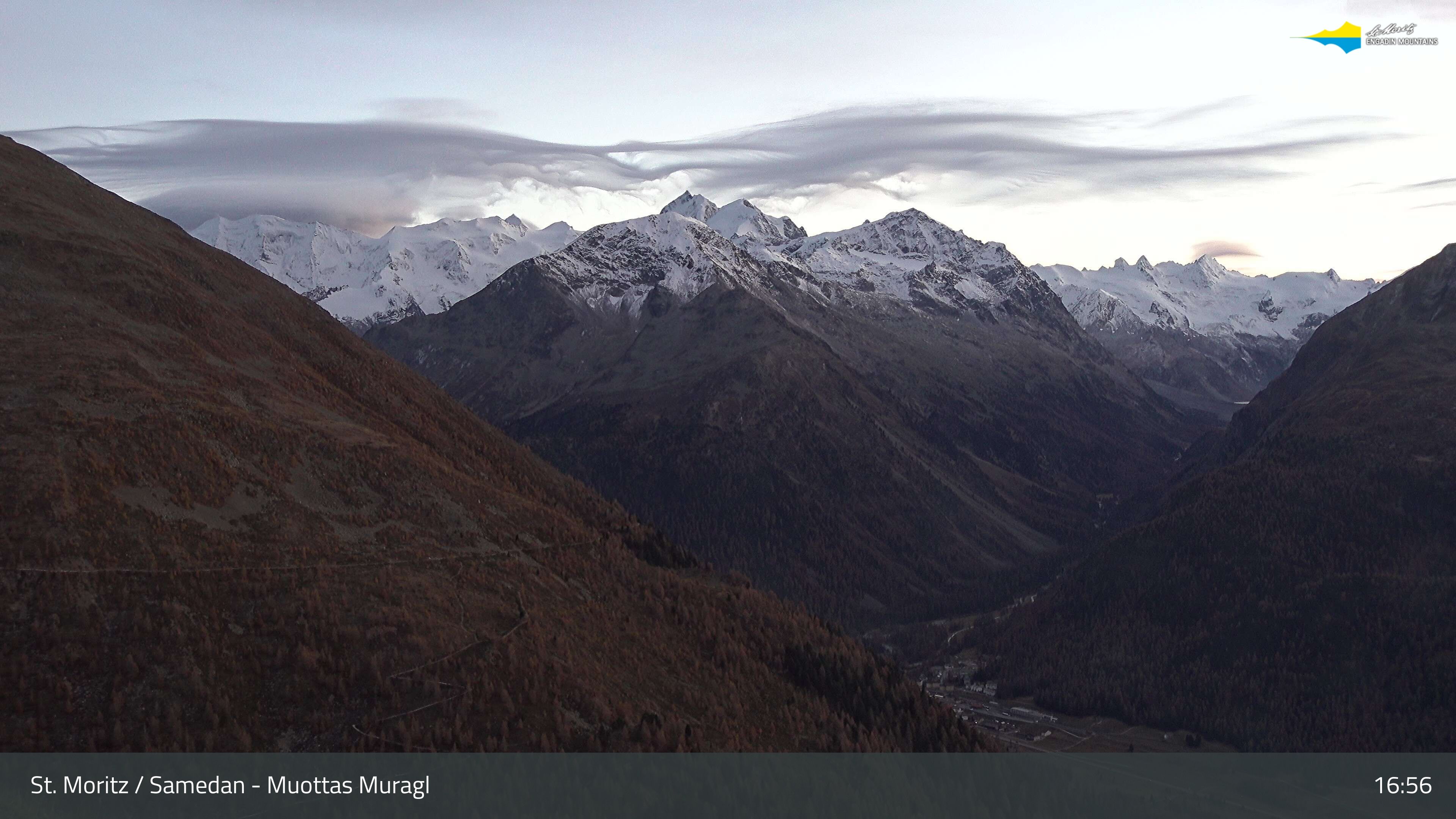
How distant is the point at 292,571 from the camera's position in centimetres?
11669

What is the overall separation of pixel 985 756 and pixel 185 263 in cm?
15477

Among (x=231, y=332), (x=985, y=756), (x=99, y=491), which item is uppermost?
(x=231, y=332)

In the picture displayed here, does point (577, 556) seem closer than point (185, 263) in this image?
Yes

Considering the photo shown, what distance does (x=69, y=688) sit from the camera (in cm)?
9275

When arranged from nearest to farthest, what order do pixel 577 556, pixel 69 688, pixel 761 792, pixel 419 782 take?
1. pixel 69 688
2. pixel 419 782
3. pixel 761 792
4. pixel 577 556

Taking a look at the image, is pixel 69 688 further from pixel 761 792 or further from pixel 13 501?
pixel 761 792

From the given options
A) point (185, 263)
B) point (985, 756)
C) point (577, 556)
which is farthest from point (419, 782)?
point (185, 263)

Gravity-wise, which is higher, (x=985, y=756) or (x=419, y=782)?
(x=419, y=782)

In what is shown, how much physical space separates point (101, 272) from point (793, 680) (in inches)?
4647

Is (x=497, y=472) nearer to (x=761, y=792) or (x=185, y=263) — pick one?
(x=185, y=263)

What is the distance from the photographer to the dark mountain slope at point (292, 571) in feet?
327

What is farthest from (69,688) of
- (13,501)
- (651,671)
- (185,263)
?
(185,263)

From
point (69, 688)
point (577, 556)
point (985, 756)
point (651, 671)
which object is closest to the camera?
point (69, 688)

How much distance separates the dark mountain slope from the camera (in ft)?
327
